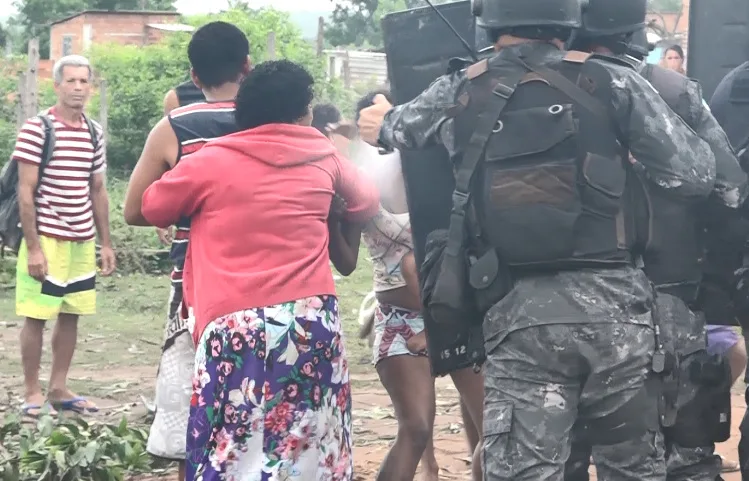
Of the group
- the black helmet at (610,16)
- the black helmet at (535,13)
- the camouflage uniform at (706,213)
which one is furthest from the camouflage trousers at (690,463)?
the black helmet at (535,13)

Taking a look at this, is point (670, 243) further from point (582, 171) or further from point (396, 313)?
point (396, 313)

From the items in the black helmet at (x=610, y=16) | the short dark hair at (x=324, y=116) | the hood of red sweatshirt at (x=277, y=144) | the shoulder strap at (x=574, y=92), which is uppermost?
the black helmet at (x=610, y=16)

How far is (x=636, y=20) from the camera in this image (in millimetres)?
4078

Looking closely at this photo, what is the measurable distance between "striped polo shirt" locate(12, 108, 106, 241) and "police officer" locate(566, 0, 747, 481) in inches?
170

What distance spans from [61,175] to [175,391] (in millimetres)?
3315

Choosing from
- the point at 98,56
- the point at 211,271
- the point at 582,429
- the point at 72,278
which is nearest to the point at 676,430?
the point at 582,429

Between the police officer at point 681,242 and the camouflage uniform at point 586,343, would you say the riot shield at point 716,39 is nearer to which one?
the police officer at point 681,242

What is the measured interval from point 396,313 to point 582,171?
5.40ft

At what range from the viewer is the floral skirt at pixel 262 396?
4.04m

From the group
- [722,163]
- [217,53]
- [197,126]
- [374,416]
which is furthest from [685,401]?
[374,416]

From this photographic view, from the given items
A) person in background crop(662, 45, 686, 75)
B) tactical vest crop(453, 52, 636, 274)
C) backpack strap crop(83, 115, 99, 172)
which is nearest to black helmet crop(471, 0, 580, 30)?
tactical vest crop(453, 52, 636, 274)

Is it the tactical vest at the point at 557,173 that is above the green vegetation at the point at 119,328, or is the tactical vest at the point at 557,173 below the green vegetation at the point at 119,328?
above

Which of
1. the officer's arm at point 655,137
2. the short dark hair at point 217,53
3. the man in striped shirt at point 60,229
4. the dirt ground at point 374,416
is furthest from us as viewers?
the man in striped shirt at point 60,229

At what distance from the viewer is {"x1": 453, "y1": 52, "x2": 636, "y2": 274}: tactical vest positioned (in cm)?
371
